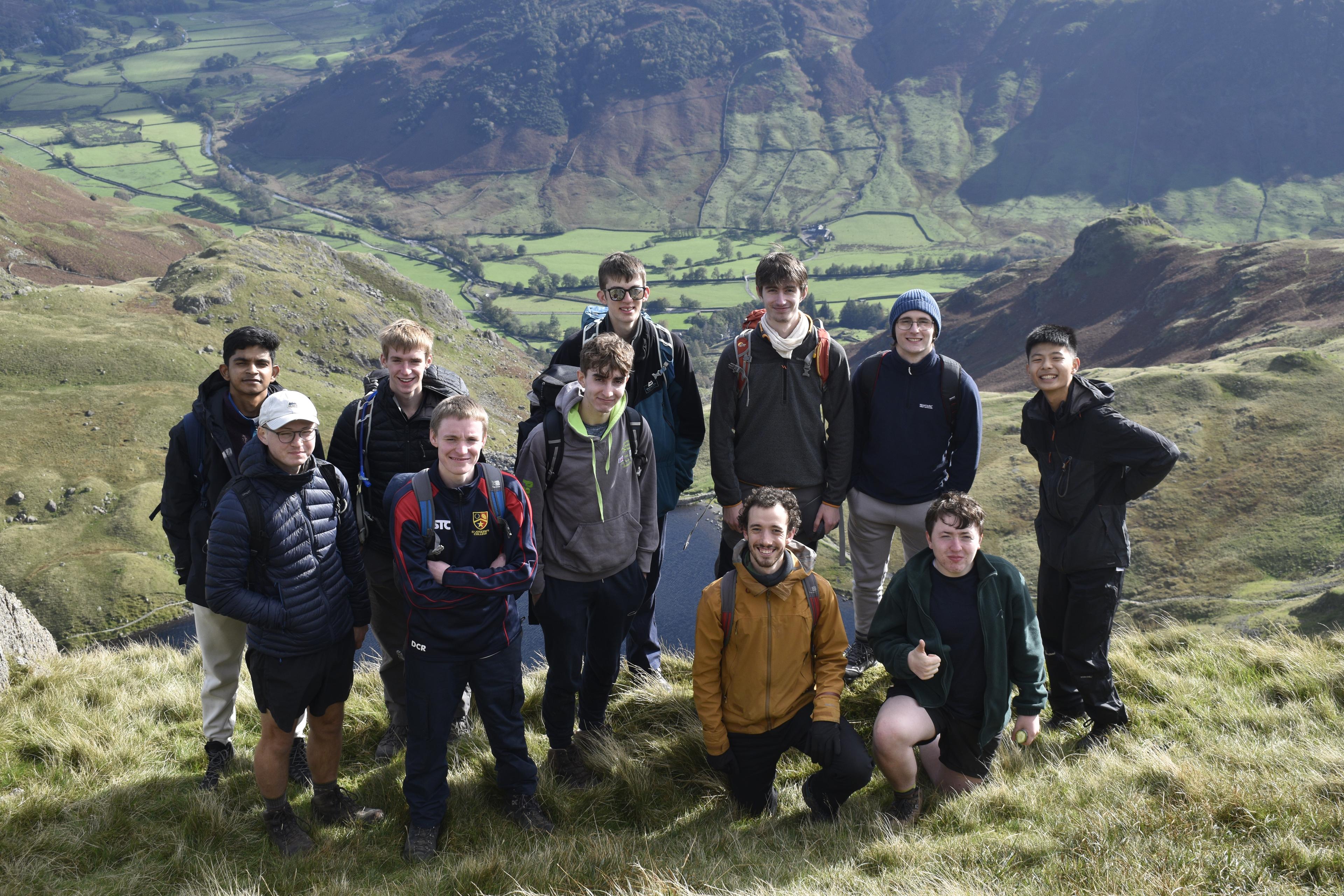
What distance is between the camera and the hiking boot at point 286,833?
5555 mm

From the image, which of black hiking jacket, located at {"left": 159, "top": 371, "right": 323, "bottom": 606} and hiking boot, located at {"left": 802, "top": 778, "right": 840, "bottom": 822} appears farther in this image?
black hiking jacket, located at {"left": 159, "top": 371, "right": 323, "bottom": 606}

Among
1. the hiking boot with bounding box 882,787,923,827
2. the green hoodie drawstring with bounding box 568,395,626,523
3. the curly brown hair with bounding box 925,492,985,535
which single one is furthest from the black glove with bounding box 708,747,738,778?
the curly brown hair with bounding box 925,492,985,535

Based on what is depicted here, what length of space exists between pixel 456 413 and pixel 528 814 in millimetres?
2925

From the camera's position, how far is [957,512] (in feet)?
18.0

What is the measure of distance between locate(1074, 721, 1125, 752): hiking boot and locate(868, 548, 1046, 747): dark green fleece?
37.3 inches

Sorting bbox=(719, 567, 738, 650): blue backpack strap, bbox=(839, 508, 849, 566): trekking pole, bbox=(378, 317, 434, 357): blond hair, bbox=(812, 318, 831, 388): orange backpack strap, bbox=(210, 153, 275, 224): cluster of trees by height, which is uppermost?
bbox=(210, 153, 275, 224): cluster of trees

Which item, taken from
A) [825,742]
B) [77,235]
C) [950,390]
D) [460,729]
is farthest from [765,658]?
[77,235]

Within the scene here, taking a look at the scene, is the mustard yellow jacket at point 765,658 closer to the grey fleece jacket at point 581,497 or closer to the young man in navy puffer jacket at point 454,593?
the grey fleece jacket at point 581,497

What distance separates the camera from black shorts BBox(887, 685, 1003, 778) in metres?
5.78

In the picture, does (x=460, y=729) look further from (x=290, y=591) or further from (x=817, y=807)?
(x=817, y=807)

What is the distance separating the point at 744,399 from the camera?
22.3 ft

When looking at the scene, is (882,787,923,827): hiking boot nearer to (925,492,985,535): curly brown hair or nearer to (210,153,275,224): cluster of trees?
(925,492,985,535): curly brown hair

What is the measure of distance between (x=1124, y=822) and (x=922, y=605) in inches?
66.7

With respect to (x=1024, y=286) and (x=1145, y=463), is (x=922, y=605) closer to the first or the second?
(x=1145, y=463)
